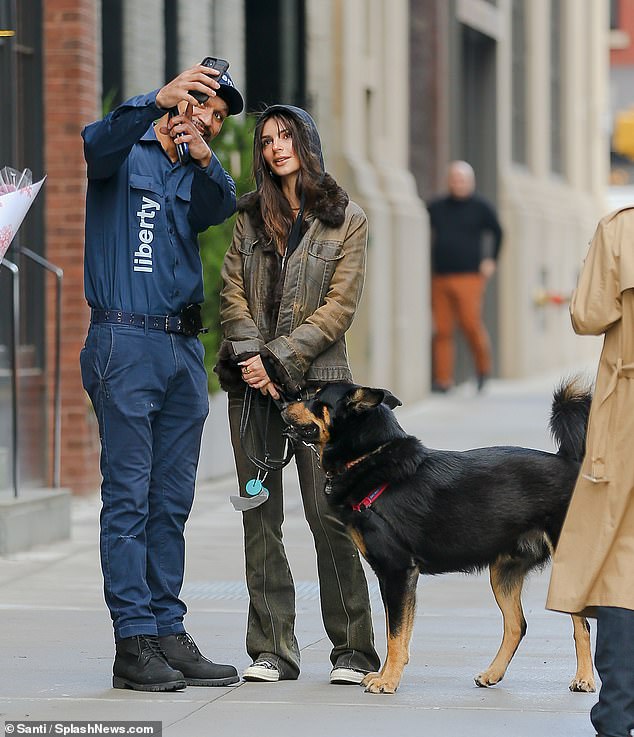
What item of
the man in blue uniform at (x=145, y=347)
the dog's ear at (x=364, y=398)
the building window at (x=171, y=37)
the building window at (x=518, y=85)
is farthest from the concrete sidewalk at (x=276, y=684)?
the building window at (x=518, y=85)

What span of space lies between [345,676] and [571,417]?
4.13 ft

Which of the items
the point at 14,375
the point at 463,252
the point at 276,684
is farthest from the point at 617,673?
the point at 463,252

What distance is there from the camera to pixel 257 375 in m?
6.43

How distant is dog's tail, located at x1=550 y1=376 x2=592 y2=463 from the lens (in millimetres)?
6457

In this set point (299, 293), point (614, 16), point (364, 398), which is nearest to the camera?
point (364, 398)

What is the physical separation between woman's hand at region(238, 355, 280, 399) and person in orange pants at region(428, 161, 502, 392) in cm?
1299

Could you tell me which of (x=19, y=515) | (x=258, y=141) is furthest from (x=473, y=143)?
(x=258, y=141)

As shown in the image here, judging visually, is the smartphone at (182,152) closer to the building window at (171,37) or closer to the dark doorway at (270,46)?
the building window at (171,37)

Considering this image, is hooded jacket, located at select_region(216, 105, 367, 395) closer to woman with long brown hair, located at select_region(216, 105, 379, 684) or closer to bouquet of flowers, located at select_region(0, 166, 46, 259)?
woman with long brown hair, located at select_region(216, 105, 379, 684)

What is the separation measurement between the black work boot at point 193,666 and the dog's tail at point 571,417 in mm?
1470

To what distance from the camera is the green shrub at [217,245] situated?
41.0 ft

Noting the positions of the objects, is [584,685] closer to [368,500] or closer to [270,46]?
[368,500]

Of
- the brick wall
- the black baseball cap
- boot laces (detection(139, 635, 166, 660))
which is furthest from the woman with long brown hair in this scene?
the brick wall

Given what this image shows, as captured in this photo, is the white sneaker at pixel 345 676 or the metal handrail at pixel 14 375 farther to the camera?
the metal handrail at pixel 14 375
